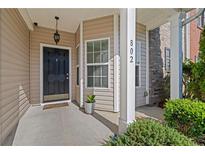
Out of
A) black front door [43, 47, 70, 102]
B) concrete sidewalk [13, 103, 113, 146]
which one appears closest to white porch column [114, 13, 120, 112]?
concrete sidewalk [13, 103, 113, 146]

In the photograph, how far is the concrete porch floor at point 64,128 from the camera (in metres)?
3.15

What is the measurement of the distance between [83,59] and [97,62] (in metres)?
0.56

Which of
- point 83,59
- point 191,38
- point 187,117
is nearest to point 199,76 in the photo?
point 187,117

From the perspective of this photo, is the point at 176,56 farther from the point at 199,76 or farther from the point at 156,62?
the point at 156,62

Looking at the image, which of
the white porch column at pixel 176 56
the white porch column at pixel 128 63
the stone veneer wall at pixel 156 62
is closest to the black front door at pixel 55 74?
the stone veneer wall at pixel 156 62

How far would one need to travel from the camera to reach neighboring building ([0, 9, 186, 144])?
3.25 m

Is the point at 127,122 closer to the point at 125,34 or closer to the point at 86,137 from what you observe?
the point at 86,137

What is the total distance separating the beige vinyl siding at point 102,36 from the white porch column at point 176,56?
5.64 feet

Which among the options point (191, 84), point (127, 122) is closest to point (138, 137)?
point (127, 122)

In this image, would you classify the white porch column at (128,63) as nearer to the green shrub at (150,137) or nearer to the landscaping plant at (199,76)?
the green shrub at (150,137)

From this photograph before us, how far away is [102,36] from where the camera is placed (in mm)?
5664

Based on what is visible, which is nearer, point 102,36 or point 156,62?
point 102,36

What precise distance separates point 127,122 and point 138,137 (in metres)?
0.77

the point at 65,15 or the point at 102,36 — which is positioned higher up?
the point at 65,15
